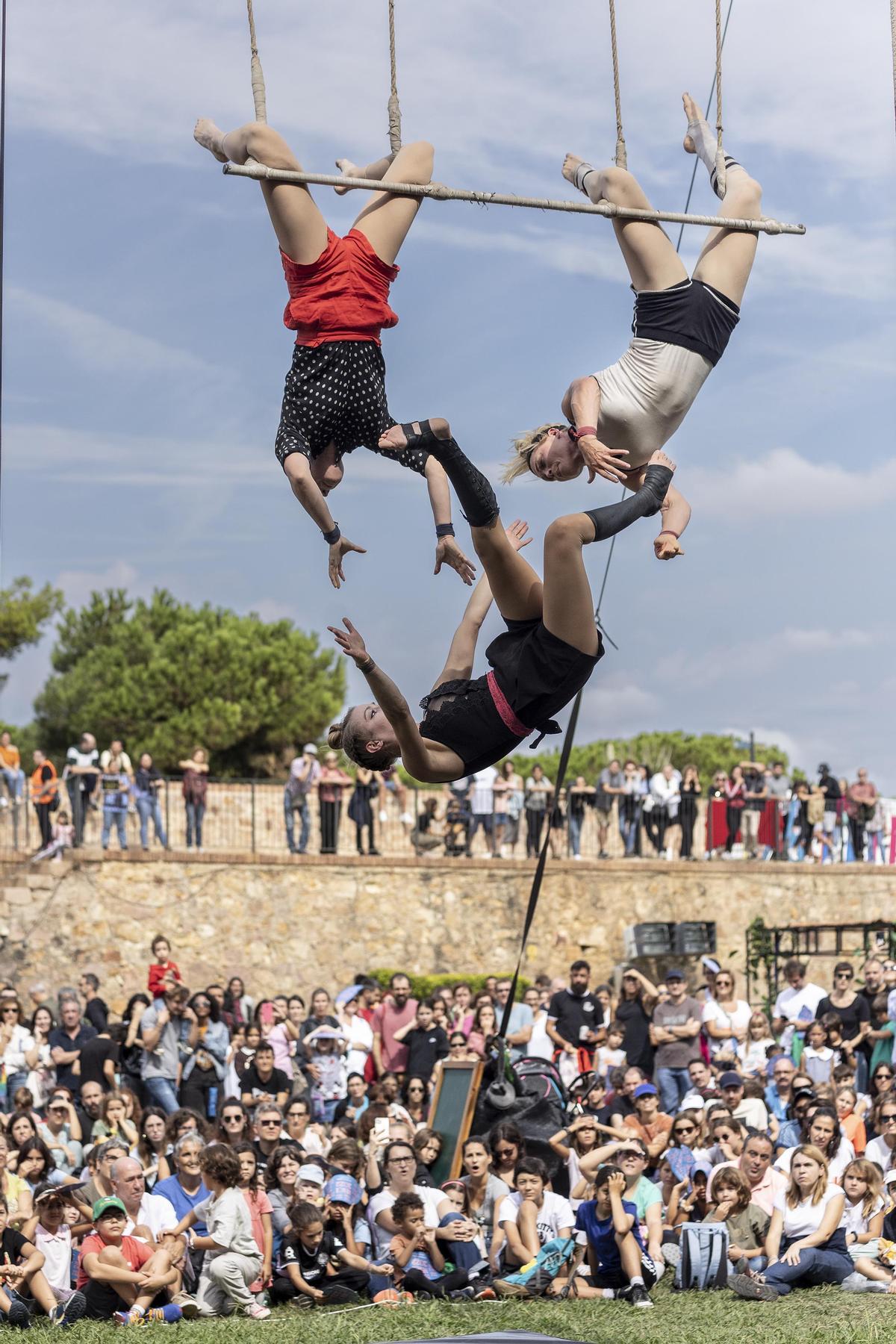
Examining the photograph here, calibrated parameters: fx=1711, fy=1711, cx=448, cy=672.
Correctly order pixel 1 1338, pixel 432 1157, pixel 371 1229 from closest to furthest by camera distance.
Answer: pixel 1 1338 → pixel 371 1229 → pixel 432 1157

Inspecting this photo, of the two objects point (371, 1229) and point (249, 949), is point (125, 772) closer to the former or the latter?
point (249, 949)

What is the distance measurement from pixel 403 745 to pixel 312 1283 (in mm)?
3875

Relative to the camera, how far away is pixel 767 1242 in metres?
7.90

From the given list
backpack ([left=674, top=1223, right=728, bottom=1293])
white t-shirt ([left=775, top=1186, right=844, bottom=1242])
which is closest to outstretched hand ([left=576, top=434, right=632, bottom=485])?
white t-shirt ([left=775, top=1186, right=844, bottom=1242])

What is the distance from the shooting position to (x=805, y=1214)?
25.7ft

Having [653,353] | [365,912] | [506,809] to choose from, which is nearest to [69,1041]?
[653,353]

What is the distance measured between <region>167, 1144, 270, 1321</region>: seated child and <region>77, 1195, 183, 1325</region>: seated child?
0.19 meters

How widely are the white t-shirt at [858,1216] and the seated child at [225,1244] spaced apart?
272 centimetres

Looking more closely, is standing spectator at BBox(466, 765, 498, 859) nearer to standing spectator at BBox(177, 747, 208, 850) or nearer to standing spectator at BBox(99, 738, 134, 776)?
standing spectator at BBox(177, 747, 208, 850)

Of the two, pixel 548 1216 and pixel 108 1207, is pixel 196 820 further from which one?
pixel 108 1207

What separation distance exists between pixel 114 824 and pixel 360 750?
13.9 meters

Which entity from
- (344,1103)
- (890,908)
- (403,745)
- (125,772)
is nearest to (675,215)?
(403,745)

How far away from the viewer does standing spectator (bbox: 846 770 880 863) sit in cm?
2112

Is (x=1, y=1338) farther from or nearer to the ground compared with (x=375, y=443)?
nearer to the ground
